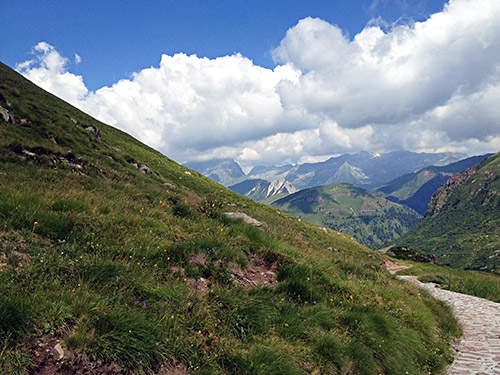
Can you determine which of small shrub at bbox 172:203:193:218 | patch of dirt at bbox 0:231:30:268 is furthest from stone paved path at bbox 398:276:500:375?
patch of dirt at bbox 0:231:30:268

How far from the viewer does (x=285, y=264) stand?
8055mm

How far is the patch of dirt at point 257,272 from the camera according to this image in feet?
22.6

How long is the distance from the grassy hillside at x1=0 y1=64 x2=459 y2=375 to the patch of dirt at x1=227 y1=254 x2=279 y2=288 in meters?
0.05

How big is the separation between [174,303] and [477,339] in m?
10.8

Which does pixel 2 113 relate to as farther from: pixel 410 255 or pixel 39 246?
pixel 410 255

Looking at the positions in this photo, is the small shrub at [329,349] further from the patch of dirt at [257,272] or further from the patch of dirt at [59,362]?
the patch of dirt at [59,362]

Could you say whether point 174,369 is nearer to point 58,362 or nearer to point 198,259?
point 58,362

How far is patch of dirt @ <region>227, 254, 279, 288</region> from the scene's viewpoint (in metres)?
6.89

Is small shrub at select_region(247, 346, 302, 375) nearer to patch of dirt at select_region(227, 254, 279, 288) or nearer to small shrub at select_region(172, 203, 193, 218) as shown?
patch of dirt at select_region(227, 254, 279, 288)

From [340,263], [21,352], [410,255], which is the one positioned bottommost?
[21,352]

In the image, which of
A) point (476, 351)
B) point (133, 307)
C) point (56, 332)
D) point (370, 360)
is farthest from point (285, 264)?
point (476, 351)

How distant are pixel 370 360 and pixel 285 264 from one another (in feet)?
10.8

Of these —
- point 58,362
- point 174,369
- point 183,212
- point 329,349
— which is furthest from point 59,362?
point 183,212

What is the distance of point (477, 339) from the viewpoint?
884cm
